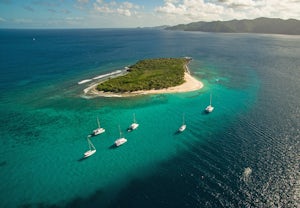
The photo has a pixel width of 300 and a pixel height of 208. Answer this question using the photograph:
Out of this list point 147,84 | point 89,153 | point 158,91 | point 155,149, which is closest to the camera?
point 89,153

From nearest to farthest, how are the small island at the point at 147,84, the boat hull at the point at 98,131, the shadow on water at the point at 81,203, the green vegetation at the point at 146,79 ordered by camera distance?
Result: the shadow on water at the point at 81,203 → the boat hull at the point at 98,131 → the small island at the point at 147,84 → the green vegetation at the point at 146,79

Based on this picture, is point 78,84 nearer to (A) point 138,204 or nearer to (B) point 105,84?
(B) point 105,84

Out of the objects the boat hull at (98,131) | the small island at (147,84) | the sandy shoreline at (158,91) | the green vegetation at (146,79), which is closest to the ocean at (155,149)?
the boat hull at (98,131)

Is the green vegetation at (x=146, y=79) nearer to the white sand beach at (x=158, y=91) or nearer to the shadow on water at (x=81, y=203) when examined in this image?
the white sand beach at (x=158, y=91)

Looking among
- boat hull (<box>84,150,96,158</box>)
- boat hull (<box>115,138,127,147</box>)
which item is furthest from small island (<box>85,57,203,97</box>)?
boat hull (<box>84,150,96,158</box>)

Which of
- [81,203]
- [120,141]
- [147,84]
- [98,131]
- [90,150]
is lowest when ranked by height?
[81,203]

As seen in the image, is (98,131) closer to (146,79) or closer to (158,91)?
(158,91)

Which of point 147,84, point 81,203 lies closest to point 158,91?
point 147,84

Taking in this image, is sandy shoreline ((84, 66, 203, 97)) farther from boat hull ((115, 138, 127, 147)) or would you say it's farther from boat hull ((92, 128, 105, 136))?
boat hull ((115, 138, 127, 147))
